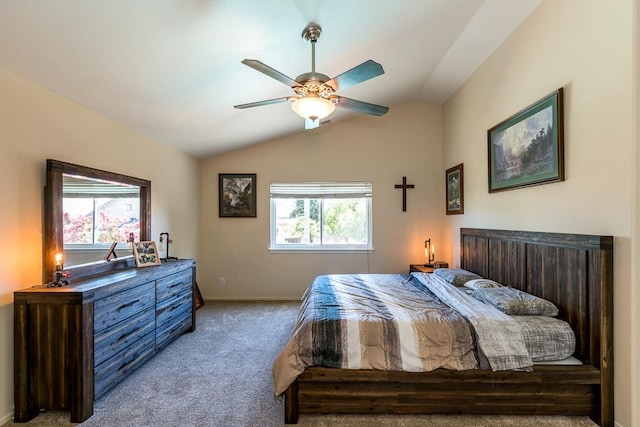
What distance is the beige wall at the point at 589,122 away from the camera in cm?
185

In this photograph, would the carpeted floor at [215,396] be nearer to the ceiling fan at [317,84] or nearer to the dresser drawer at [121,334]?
the dresser drawer at [121,334]

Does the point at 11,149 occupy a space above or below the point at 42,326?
above

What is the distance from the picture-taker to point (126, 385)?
2.49 metres

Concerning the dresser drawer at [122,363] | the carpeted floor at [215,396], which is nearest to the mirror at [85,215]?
the dresser drawer at [122,363]

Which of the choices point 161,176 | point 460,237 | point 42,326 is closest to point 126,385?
point 42,326

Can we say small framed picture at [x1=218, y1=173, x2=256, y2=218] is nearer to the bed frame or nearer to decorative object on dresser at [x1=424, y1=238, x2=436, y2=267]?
decorative object on dresser at [x1=424, y1=238, x2=436, y2=267]

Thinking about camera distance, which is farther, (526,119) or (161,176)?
(161,176)

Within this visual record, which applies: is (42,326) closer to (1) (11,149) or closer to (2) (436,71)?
(1) (11,149)

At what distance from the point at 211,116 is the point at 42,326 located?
249 centimetres

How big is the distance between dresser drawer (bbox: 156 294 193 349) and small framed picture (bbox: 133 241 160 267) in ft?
1.60

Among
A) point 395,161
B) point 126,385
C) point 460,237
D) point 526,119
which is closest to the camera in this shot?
point 126,385

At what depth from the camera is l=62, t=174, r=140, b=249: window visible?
8.07 ft

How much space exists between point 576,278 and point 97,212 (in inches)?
158

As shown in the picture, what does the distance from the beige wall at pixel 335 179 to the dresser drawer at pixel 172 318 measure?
1.45 m
